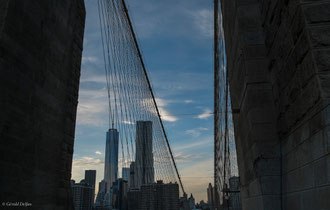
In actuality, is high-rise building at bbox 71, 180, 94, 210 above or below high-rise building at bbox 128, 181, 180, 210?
below

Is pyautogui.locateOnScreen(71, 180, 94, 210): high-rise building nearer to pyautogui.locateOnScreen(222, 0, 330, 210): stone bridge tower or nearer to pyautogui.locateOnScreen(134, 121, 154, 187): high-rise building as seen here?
pyautogui.locateOnScreen(134, 121, 154, 187): high-rise building

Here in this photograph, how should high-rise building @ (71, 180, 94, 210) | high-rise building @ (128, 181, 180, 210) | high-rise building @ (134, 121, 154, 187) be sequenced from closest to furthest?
high-rise building @ (134, 121, 154, 187) < high-rise building @ (128, 181, 180, 210) < high-rise building @ (71, 180, 94, 210)

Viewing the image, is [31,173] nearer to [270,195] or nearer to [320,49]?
[270,195]

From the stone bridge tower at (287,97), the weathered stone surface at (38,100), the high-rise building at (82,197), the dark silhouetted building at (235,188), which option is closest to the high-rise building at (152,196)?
the dark silhouetted building at (235,188)

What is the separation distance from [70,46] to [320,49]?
7.56 m

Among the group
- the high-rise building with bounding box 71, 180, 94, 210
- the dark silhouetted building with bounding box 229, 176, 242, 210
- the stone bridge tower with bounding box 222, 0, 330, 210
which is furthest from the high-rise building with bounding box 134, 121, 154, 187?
the high-rise building with bounding box 71, 180, 94, 210

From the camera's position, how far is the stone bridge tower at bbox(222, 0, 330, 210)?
8.07 feet

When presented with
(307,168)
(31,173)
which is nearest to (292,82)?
(307,168)

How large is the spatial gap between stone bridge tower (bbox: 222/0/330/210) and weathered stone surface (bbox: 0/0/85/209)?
4543 mm

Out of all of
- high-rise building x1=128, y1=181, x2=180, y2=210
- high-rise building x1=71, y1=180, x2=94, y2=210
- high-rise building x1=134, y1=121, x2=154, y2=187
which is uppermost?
high-rise building x1=134, y1=121, x2=154, y2=187

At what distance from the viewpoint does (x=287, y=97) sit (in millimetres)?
3422

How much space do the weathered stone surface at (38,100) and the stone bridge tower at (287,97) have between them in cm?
454

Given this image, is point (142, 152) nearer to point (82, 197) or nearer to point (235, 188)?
point (235, 188)

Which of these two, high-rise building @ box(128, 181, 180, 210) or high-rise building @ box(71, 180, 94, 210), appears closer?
high-rise building @ box(128, 181, 180, 210)
